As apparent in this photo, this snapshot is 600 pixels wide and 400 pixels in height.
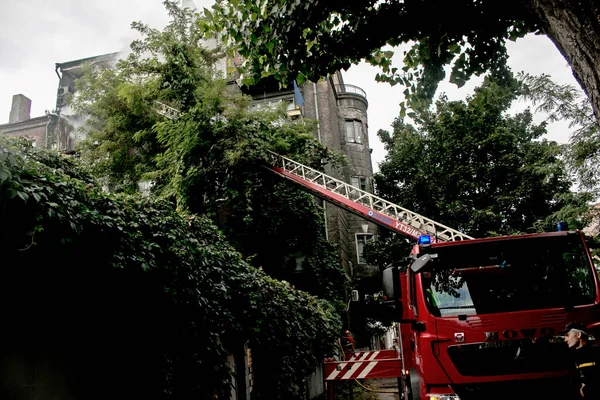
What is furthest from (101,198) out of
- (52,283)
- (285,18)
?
(285,18)

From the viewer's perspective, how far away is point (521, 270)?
6074mm

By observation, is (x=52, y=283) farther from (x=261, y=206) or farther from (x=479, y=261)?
(x=261, y=206)

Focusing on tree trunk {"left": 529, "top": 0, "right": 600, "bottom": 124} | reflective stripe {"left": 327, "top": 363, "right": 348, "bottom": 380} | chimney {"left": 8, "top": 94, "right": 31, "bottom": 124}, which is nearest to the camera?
tree trunk {"left": 529, "top": 0, "right": 600, "bottom": 124}

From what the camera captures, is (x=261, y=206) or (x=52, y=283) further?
(x=261, y=206)

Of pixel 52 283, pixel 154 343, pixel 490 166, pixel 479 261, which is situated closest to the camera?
pixel 52 283

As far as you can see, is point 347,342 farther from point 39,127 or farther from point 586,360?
point 39,127

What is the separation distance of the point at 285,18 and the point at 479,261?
4.21 meters

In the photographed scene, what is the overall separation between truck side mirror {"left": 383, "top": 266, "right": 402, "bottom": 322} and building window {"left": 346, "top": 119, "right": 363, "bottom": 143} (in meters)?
27.0

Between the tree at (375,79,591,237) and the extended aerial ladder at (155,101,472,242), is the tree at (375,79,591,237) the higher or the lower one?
the higher one

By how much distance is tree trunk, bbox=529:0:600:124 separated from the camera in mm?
3482

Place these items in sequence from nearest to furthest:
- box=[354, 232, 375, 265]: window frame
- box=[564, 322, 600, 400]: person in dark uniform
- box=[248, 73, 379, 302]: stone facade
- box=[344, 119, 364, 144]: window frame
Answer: box=[564, 322, 600, 400]: person in dark uniform, box=[248, 73, 379, 302]: stone facade, box=[354, 232, 375, 265]: window frame, box=[344, 119, 364, 144]: window frame

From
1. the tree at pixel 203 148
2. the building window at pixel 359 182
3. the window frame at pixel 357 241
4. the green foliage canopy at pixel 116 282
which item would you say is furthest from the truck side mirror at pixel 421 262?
the building window at pixel 359 182

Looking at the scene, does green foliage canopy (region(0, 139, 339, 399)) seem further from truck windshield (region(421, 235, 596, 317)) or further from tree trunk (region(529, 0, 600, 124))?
tree trunk (region(529, 0, 600, 124))

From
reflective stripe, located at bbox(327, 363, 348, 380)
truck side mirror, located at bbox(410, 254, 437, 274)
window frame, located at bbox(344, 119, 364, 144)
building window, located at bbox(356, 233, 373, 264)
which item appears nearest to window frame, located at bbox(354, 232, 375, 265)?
building window, located at bbox(356, 233, 373, 264)
